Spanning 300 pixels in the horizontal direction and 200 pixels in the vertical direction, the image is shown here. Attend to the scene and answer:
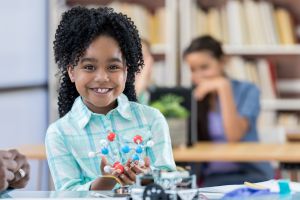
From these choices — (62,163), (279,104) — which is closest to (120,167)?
(62,163)

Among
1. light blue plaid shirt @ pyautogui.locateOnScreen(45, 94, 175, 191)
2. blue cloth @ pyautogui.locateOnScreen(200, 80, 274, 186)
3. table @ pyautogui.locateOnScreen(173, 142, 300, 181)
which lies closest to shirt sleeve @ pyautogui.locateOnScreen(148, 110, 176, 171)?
light blue plaid shirt @ pyautogui.locateOnScreen(45, 94, 175, 191)

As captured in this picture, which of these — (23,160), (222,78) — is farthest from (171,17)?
(23,160)

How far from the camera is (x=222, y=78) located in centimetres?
411

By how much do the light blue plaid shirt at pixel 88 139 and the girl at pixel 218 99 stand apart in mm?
2731

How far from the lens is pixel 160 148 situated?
1274mm

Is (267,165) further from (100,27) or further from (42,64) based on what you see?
(100,27)

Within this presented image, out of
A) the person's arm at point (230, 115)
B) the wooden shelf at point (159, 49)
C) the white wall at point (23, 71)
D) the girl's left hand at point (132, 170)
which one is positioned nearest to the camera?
the girl's left hand at point (132, 170)

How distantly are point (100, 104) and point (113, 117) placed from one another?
0.10 ft

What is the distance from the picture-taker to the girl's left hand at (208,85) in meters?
4.07

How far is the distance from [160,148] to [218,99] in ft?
9.41

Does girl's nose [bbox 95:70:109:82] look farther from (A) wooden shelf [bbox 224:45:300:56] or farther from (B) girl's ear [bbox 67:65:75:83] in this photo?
(A) wooden shelf [bbox 224:45:300:56]

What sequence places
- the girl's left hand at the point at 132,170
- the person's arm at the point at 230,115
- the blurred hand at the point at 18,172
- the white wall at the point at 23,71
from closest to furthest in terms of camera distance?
the girl's left hand at the point at 132,170 < the blurred hand at the point at 18,172 < the person's arm at the point at 230,115 < the white wall at the point at 23,71

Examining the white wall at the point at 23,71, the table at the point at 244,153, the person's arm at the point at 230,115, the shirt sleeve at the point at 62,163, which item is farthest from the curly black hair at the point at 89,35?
the white wall at the point at 23,71

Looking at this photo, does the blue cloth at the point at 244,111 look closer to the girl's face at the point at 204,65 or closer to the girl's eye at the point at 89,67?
the girl's face at the point at 204,65
